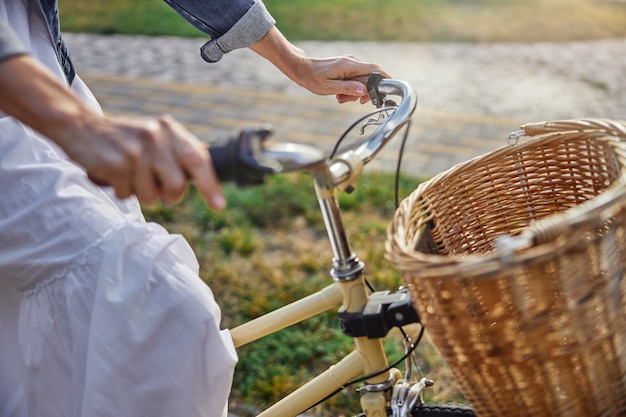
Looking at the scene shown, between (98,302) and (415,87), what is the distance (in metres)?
5.51

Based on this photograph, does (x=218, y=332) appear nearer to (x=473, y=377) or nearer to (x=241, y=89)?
(x=473, y=377)

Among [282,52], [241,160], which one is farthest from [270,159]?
[282,52]

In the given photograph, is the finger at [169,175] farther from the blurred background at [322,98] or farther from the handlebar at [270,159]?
the blurred background at [322,98]

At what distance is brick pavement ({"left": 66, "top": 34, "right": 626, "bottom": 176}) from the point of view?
5.73 metres

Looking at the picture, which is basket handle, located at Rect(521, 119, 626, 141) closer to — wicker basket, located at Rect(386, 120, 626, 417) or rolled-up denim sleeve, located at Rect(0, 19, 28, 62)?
wicker basket, located at Rect(386, 120, 626, 417)

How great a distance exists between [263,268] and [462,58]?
4495 mm

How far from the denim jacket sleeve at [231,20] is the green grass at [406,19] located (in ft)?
21.6

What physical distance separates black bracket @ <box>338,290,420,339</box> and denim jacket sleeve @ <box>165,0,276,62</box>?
29.3 inches

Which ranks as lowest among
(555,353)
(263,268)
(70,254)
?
(263,268)

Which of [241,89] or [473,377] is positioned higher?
[473,377]

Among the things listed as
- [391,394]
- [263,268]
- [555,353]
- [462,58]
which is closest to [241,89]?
[462,58]

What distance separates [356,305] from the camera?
157 centimetres

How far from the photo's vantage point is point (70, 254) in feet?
4.77

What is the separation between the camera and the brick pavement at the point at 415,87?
5.73m
